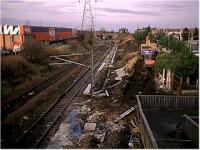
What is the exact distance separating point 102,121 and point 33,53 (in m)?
16.3

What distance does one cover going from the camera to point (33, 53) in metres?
28.8

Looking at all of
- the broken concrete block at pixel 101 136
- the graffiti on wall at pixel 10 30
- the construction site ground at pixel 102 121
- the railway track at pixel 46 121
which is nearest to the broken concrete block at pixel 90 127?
the construction site ground at pixel 102 121

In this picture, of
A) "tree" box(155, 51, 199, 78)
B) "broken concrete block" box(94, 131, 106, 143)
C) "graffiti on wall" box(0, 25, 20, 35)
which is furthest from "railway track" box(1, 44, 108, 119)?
"graffiti on wall" box(0, 25, 20, 35)

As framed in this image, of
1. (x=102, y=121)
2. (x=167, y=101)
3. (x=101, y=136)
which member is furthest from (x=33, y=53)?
(x=101, y=136)

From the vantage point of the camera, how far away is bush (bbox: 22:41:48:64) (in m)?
28.5

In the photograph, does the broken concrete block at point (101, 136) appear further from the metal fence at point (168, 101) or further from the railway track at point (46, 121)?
the metal fence at point (168, 101)

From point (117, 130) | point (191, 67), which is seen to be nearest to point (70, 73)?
point (191, 67)

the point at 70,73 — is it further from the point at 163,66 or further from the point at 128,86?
the point at 163,66

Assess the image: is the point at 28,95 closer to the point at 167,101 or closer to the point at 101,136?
the point at 101,136

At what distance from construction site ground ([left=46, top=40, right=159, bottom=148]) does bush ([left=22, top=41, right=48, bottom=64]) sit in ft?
28.7

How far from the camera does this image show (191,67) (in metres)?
16.9

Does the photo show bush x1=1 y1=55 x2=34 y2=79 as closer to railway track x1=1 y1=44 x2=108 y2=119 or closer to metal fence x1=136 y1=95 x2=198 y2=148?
railway track x1=1 y1=44 x2=108 y2=119

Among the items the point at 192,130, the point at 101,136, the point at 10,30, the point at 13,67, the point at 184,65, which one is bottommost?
the point at 101,136

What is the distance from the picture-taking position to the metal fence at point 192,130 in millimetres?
9773
